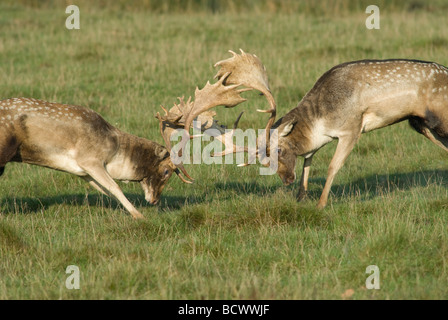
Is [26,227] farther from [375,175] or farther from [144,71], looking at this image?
[144,71]

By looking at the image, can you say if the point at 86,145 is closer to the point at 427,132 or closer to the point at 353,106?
the point at 353,106

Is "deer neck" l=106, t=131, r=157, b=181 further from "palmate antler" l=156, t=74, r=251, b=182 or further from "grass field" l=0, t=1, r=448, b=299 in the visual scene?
"grass field" l=0, t=1, r=448, b=299

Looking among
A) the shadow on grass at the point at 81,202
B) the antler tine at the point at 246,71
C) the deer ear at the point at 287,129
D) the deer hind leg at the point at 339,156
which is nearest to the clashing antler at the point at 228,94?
the antler tine at the point at 246,71

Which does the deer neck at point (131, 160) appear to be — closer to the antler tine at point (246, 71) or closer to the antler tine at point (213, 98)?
the antler tine at point (213, 98)

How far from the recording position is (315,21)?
19094 millimetres

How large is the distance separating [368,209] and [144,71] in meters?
8.04

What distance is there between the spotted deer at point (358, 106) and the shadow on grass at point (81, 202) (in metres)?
1.48

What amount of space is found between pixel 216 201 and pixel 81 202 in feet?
6.44

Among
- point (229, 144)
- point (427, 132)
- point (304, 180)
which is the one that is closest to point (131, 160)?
point (229, 144)

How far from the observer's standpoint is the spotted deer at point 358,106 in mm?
8367

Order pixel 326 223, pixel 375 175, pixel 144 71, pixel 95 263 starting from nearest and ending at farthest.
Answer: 1. pixel 95 263
2. pixel 326 223
3. pixel 375 175
4. pixel 144 71

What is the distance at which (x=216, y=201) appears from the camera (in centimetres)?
824

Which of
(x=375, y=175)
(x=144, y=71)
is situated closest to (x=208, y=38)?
(x=144, y=71)
